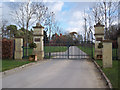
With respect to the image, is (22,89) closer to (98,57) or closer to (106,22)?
(98,57)

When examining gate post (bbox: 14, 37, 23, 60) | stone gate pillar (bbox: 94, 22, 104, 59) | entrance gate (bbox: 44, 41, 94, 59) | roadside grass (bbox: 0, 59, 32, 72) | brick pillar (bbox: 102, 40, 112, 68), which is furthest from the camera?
entrance gate (bbox: 44, 41, 94, 59)

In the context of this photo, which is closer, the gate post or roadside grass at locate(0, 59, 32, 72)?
roadside grass at locate(0, 59, 32, 72)

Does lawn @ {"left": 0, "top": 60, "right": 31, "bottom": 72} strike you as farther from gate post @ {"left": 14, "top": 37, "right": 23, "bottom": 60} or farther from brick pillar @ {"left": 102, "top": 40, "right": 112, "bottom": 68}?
brick pillar @ {"left": 102, "top": 40, "right": 112, "bottom": 68}

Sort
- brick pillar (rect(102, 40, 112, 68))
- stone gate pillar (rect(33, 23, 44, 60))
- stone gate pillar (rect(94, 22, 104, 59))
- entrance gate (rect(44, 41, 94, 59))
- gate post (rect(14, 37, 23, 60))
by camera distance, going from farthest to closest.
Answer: entrance gate (rect(44, 41, 94, 59)), stone gate pillar (rect(33, 23, 44, 60)), gate post (rect(14, 37, 23, 60)), stone gate pillar (rect(94, 22, 104, 59)), brick pillar (rect(102, 40, 112, 68))

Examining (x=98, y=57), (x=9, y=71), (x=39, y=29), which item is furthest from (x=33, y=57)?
(x=98, y=57)

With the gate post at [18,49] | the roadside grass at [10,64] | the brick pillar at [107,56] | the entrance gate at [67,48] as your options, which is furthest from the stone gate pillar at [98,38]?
the gate post at [18,49]

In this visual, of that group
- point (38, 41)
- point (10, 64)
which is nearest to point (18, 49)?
point (38, 41)

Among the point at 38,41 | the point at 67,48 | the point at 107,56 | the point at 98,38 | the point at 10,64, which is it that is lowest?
the point at 10,64

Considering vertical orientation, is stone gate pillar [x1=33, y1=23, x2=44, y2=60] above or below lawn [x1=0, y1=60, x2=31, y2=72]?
above

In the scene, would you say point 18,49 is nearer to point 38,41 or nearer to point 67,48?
point 38,41

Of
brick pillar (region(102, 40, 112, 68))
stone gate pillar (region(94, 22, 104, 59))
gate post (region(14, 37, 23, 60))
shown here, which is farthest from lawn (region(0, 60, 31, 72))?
stone gate pillar (region(94, 22, 104, 59))

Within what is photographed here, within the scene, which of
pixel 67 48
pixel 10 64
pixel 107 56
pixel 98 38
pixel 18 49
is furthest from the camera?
pixel 67 48

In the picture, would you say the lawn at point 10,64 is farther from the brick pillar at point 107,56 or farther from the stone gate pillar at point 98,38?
the stone gate pillar at point 98,38

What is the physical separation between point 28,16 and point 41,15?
6.73 feet
